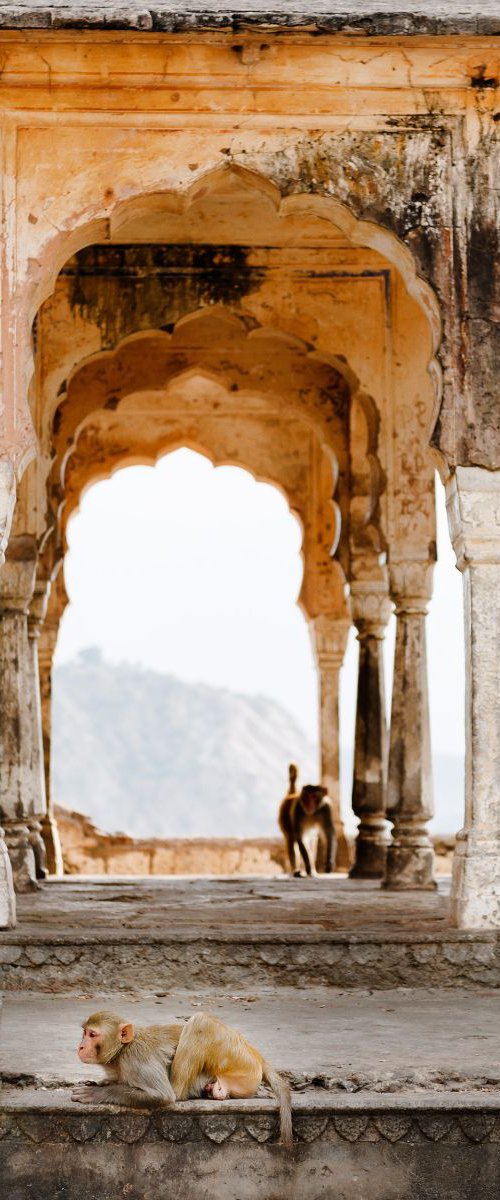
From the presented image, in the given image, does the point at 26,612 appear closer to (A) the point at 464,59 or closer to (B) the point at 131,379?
(B) the point at 131,379

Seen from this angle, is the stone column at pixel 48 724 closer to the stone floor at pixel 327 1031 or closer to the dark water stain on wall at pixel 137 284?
the dark water stain on wall at pixel 137 284

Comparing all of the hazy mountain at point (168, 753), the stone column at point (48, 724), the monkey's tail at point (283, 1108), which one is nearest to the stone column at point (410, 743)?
the stone column at point (48, 724)

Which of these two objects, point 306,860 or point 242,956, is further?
point 306,860

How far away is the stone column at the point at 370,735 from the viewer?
37.4 feet

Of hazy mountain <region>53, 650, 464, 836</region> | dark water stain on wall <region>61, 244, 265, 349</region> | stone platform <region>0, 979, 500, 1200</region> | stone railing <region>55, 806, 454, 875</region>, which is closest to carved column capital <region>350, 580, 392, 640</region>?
dark water stain on wall <region>61, 244, 265, 349</region>

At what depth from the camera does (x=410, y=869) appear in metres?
9.67

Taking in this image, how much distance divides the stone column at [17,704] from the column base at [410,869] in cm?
232

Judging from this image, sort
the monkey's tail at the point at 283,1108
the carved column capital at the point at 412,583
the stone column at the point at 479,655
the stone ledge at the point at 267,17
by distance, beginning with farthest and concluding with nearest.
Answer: the carved column capital at the point at 412,583
the stone column at the point at 479,655
the stone ledge at the point at 267,17
the monkey's tail at the point at 283,1108

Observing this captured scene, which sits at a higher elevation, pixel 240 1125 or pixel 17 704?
pixel 17 704

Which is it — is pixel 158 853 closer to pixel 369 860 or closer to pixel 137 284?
pixel 369 860

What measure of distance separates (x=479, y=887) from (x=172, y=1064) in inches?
108

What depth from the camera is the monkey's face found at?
12156mm

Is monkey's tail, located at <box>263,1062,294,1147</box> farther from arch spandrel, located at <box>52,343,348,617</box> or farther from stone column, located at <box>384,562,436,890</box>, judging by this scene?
arch spandrel, located at <box>52,343,348,617</box>

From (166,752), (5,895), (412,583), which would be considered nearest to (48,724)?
(412,583)
